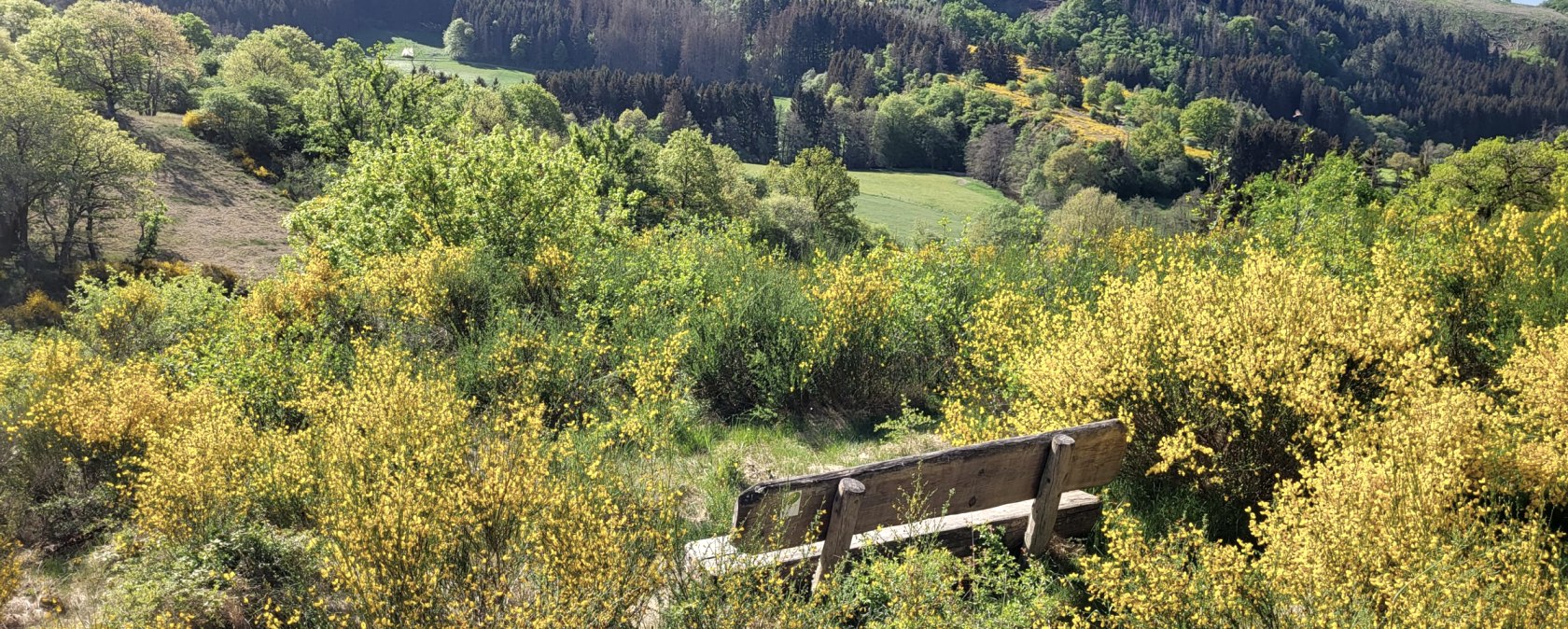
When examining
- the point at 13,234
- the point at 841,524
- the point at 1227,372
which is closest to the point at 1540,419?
the point at 1227,372

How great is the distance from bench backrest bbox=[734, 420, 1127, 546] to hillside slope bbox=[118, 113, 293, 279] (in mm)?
30790

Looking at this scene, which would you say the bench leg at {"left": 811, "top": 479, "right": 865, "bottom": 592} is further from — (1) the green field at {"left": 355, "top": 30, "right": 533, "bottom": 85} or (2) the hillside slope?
(1) the green field at {"left": 355, "top": 30, "right": 533, "bottom": 85}

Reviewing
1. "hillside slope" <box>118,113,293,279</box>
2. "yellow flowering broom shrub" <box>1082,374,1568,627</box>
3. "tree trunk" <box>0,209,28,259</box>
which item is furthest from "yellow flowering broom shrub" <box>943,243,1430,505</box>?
"tree trunk" <box>0,209,28,259</box>

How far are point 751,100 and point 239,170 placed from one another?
7041cm

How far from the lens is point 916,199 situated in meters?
77.6

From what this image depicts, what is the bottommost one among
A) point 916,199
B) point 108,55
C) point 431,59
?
point 916,199

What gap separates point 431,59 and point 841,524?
15136 centimetres

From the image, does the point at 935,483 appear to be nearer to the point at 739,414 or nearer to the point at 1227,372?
the point at 1227,372

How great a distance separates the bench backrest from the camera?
4.80 m

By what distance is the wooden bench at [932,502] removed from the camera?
4871 millimetres

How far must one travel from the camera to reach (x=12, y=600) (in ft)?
22.2

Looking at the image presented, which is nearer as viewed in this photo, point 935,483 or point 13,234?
point 935,483

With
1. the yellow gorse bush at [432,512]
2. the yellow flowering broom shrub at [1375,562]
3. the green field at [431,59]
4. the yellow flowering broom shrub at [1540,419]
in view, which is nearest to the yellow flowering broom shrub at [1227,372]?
the yellow flowering broom shrub at [1375,562]

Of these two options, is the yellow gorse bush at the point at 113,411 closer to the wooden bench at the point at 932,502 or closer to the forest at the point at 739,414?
the forest at the point at 739,414
